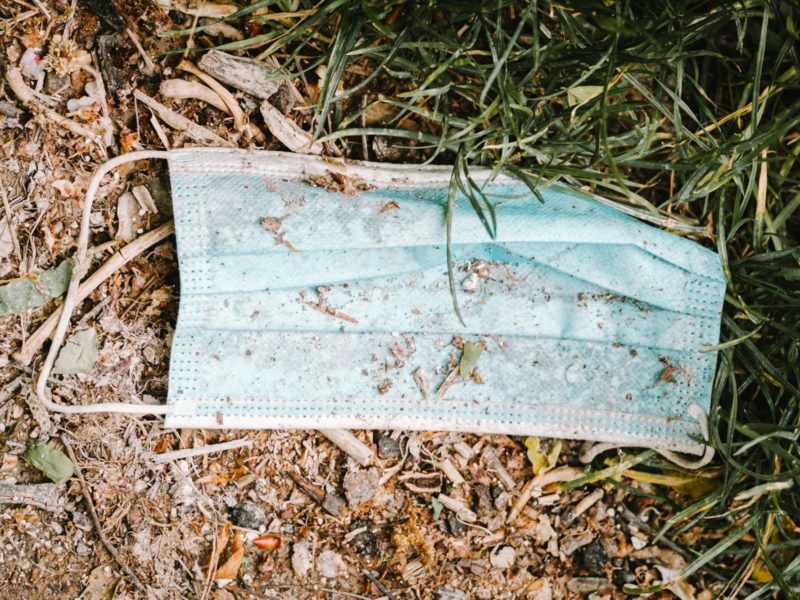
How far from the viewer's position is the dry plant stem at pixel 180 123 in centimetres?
152

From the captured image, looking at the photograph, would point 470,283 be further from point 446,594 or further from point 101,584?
point 101,584

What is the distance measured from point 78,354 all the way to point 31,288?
193 millimetres

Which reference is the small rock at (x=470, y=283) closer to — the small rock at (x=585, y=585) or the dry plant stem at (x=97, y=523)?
the small rock at (x=585, y=585)

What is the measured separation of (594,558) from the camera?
163cm

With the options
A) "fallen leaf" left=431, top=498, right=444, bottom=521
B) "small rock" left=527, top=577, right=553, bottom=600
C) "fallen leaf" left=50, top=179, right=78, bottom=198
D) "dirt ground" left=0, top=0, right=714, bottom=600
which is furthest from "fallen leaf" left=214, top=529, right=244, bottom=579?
"fallen leaf" left=50, top=179, right=78, bottom=198

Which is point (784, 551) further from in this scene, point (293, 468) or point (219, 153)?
point (219, 153)

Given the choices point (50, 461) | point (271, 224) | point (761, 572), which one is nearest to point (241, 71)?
point (271, 224)

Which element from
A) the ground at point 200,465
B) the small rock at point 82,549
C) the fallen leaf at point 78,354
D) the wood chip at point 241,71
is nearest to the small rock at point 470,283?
the ground at point 200,465

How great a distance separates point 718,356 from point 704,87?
0.67 metres

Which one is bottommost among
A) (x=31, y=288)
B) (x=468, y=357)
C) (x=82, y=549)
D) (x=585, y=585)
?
(x=585, y=585)

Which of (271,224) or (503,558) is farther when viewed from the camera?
(503,558)

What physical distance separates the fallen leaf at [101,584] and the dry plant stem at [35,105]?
1.05 metres

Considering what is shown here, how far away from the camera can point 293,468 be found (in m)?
1.61

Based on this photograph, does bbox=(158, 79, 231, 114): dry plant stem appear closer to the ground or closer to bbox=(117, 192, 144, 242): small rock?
the ground
